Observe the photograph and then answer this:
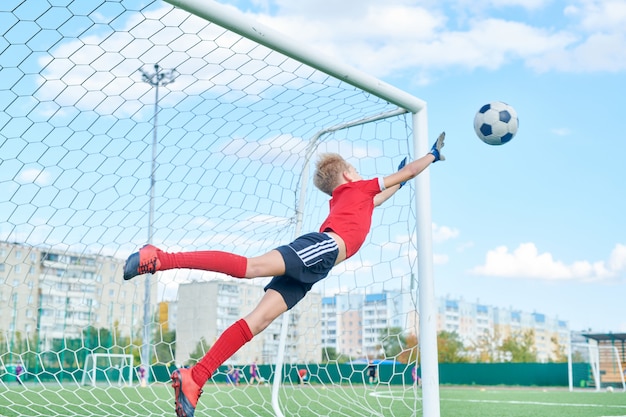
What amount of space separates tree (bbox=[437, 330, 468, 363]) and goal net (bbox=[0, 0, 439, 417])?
51.4 m

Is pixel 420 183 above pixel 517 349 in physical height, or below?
above

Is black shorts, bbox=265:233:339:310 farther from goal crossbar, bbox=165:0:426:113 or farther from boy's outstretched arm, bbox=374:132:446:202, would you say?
goal crossbar, bbox=165:0:426:113

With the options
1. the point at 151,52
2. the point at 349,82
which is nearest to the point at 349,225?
the point at 349,82

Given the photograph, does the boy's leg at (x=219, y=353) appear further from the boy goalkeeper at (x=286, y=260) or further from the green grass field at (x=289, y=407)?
the green grass field at (x=289, y=407)

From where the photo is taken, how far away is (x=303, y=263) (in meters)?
3.79

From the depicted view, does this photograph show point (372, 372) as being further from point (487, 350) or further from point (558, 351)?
point (558, 351)

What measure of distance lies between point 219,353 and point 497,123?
259 centimetres

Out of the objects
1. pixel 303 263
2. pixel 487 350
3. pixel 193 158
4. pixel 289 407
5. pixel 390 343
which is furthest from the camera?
pixel 487 350

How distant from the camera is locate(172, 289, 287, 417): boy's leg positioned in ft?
11.2

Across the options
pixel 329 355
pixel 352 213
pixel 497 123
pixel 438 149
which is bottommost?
pixel 329 355

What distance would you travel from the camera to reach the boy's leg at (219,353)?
11.2 feet

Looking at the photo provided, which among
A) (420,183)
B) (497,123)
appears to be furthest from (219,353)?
(497,123)

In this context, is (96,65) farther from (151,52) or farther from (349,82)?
(349,82)

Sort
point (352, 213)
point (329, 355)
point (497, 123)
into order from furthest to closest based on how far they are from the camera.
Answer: point (329, 355) < point (497, 123) < point (352, 213)
